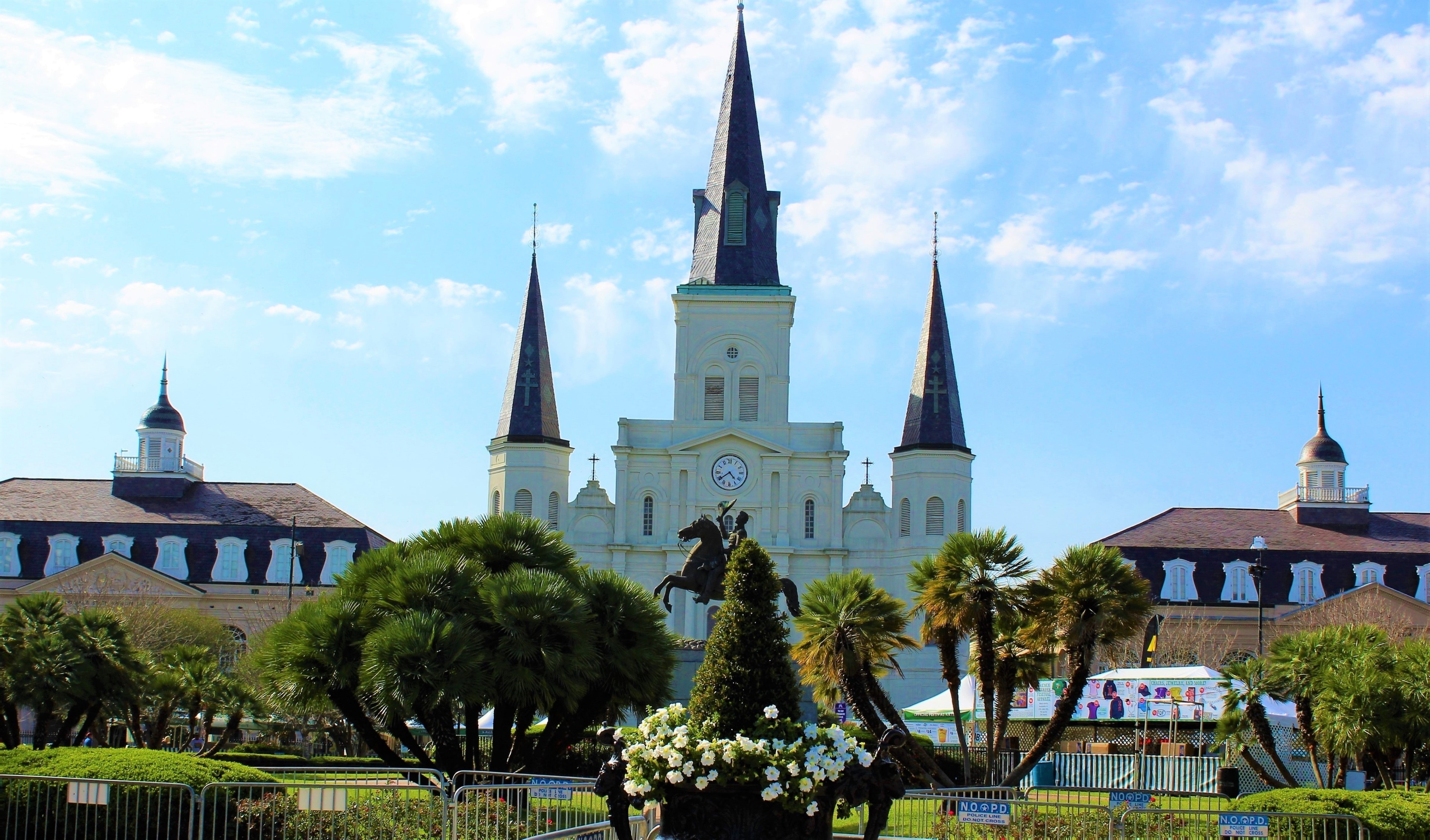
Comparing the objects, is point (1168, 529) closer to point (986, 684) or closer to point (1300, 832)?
point (986, 684)

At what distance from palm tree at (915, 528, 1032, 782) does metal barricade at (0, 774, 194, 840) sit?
13562 mm

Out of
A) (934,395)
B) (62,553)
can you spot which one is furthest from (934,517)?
(62,553)

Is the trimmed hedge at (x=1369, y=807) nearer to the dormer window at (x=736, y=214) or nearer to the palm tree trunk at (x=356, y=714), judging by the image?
the palm tree trunk at (x=356, y=714)

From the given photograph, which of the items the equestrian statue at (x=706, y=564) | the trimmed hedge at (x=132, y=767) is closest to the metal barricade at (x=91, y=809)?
the trimmed hedge at (x=132, y=767)

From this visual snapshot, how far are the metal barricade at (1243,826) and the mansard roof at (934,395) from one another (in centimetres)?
4996

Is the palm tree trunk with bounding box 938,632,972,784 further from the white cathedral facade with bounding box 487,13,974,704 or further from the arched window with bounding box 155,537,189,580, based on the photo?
the arched window with bounding box 155,537,189,580

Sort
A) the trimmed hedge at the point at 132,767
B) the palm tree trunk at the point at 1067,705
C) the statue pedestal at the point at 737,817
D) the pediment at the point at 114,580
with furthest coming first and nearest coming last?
the pediment at the point at 114,580 → the palm tree trunk at the point at 1067,705 → the trimmed hedge at the point at 132,767 → the statue pedestal at the point at 737,817

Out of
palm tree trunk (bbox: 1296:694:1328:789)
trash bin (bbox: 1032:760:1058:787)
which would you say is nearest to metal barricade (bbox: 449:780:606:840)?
palm tree trunk (bbox: 1296:694:1328:789)

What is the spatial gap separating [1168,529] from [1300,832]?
54791 mm

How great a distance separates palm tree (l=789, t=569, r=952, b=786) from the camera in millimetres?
25484

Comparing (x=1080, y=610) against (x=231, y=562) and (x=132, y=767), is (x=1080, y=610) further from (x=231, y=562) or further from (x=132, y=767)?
(x=231, y=562)

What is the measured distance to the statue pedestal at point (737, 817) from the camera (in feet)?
40.8

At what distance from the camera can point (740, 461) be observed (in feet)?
221

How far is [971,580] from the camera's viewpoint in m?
25.6
